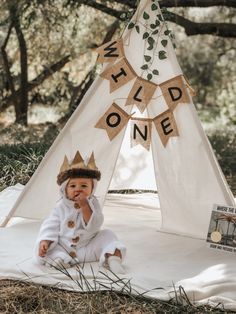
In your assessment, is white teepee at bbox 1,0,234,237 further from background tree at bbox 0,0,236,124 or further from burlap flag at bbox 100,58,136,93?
background tree at bbox 0,0,236,124

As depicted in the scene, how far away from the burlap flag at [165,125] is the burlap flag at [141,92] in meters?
0.15

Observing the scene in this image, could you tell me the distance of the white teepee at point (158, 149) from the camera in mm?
4023

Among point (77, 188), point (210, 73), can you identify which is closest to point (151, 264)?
point (77, 188)

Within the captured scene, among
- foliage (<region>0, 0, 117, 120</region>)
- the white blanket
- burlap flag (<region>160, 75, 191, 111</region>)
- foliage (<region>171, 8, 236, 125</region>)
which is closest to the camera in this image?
the white blanket

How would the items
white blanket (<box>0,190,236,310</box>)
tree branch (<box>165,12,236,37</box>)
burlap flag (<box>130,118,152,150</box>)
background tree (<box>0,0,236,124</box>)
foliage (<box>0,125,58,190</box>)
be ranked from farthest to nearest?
1. background tree (<box>0,0,236,124</box>)
2. tree branch (<box>165,12,236,37</box>)
3. foliage (<box>0,125,58,190</box>)
4. burlap flag (<box>130,118,152,150</box>)
5. white blanket (<box>0,190,236,310</box>)

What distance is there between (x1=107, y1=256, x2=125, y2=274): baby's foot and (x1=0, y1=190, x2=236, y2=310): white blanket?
4cm

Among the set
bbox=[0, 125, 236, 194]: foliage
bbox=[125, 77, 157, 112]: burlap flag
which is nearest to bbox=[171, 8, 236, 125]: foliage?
bbox=[0, 125, 236, 194]: foliage

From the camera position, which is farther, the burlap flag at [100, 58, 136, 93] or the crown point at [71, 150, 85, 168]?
the burlap flag at [100, 58, 136, 93]

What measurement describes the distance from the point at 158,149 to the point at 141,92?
429 mm

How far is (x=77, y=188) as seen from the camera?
11.3 ft

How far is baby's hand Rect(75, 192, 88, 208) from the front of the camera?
3428 millimetres

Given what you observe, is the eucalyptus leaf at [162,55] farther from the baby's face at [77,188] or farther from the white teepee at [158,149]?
the baby's face at [77,188]

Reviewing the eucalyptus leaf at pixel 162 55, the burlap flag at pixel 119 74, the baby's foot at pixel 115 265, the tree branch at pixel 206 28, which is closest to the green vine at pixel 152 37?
the eucalyptus leaf at pixel 162 55

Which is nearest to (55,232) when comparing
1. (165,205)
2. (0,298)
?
(0,298)
